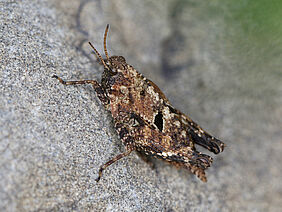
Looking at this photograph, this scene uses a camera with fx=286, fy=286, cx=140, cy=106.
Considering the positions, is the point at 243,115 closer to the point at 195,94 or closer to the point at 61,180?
the point at 195,94

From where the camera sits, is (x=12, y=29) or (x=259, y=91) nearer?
(x=12, y=29)

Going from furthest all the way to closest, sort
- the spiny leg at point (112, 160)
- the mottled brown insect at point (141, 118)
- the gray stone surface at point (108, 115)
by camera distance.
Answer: the mottled brown insect at point (141, 118) → the spiny leg at point (112, 160) → the gray stone surface at point (108, 115)

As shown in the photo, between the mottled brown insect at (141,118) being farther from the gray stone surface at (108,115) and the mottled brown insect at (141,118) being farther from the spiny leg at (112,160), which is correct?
the gray stone surface at (108,115)

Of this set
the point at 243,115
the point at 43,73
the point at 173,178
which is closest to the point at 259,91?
the point at 243,115

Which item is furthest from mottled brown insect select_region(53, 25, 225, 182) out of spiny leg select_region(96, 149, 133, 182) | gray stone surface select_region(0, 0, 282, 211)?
gray stone surface select_region(0, 0, 282, 211)

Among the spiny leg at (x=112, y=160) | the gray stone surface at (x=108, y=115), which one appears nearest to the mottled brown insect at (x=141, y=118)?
the spiny leg at (x=112, y=160)

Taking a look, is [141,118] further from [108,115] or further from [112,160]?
[112,160]
